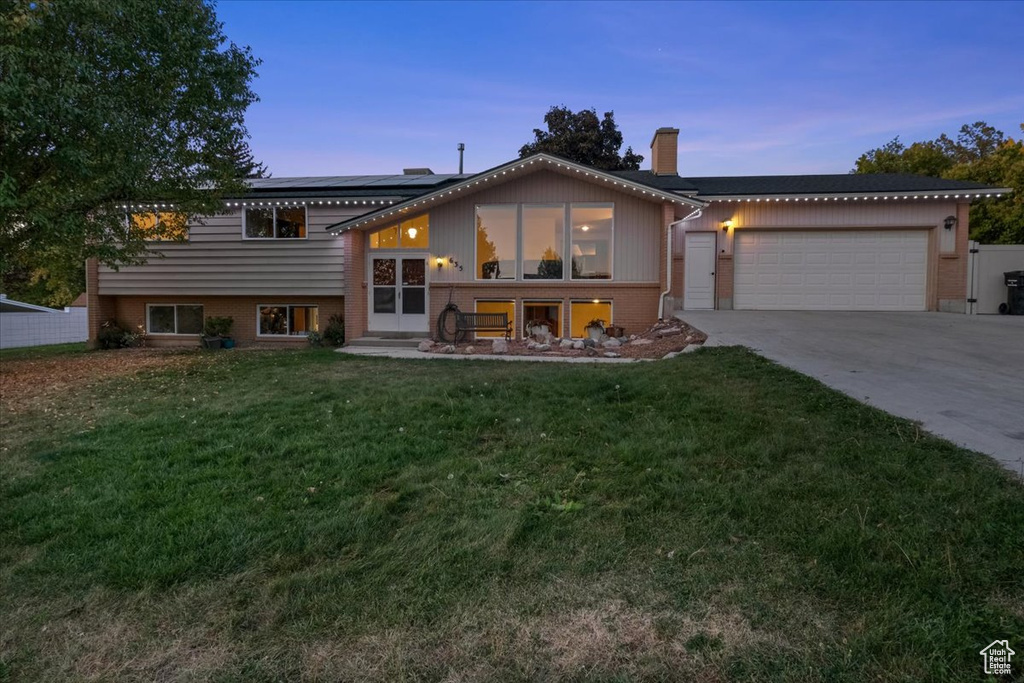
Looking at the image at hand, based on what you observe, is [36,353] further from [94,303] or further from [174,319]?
[174,319]

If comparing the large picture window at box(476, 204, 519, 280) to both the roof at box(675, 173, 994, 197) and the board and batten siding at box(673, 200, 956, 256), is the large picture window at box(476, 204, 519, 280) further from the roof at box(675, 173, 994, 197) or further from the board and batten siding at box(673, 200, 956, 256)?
the roof at box(675, 173, 994, 197)

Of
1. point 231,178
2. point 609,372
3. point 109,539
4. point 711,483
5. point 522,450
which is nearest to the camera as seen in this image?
point 109,539

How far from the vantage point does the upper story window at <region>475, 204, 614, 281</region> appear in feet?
43.8

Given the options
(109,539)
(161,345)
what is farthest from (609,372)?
(161,345)

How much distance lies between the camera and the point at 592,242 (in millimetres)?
13391

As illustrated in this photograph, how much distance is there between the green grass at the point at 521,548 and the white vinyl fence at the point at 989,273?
11975 millimetres

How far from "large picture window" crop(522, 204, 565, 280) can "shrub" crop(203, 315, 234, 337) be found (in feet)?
26.6

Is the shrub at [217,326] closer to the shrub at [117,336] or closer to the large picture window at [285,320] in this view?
the large picture window at [285,320]

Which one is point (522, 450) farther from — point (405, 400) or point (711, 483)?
point (405, 400)

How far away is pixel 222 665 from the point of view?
2.18 metres

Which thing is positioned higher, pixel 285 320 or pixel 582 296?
pixel 582 296

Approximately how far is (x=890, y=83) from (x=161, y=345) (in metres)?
23.8

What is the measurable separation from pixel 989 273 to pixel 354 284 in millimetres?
15612

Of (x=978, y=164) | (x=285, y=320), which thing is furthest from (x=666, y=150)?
(x=978, y=164)
